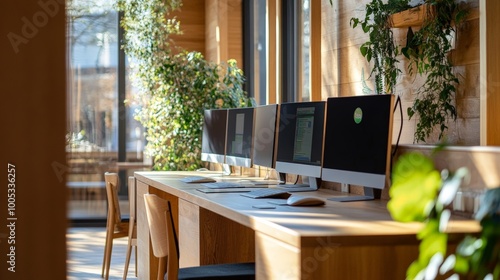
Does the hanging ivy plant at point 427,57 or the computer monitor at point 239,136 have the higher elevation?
the hanging ivy plant at point 427,57

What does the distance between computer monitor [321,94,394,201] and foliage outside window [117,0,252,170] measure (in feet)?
10.9

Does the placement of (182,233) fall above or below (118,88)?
below

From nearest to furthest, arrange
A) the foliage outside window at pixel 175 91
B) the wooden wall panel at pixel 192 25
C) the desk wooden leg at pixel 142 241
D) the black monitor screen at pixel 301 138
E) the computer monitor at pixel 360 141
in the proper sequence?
the computer monitor at pixel 360 141 < the black monitor screen at pixel 301 138 < the desk wooden leg at pixel 142 241 < the foliage outside window at pixel 175 91 < the wooden wall panel at pixel 192 25

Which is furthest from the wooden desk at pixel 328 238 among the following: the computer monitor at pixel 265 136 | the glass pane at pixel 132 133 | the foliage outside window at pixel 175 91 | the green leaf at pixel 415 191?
the glass pane at pixel 132 133

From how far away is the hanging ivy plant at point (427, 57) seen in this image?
387cm

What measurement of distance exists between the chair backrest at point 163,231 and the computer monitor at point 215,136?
2.07 meters

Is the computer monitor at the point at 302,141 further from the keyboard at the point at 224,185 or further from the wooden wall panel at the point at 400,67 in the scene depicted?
the wooden wall panel at the point at 400,67

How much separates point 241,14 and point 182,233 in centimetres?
443

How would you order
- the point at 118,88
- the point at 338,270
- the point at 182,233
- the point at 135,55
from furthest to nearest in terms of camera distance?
the point at 118,88 < the point at 135,55 < the point at 182,233 < the point at 338,270

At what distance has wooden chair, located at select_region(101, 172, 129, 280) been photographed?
5.38 metres

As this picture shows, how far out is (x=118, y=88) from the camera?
8906 millimetres
